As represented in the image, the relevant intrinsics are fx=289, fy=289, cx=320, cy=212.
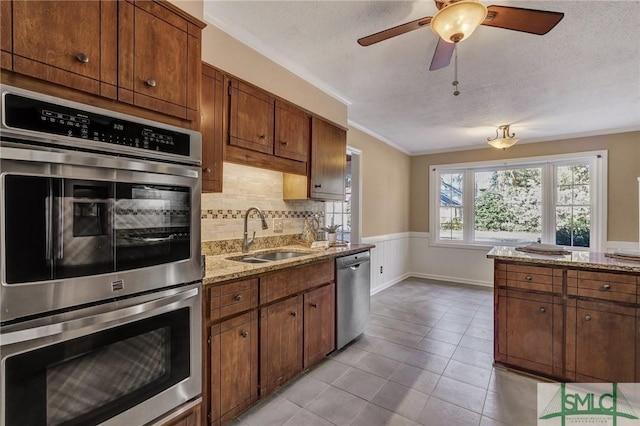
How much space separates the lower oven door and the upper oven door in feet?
0.23

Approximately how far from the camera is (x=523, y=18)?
59.4 inches

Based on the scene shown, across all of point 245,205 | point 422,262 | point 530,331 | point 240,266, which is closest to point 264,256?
point 245,205

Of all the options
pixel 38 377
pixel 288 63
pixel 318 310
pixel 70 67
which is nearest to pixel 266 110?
pixel 288 63

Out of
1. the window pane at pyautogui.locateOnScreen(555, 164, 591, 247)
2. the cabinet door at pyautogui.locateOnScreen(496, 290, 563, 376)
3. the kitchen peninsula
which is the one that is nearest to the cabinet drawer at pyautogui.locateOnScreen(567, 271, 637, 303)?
the kitchen peninsula

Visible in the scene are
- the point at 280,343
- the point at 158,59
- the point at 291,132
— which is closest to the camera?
the point at 158,59

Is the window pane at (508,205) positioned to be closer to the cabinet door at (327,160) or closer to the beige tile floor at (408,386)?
the beige tile floor at (408,386)

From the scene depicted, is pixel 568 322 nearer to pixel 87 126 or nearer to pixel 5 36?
pixel 87 126

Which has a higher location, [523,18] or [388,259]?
[523,18]

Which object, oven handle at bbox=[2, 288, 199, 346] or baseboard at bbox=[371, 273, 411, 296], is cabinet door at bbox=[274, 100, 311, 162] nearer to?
oven handle at bbox=[2, 288, 199, 346]

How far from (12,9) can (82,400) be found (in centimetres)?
132

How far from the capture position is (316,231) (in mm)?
3295

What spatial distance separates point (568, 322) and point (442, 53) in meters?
2.21

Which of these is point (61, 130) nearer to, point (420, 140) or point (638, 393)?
point (638, 393)

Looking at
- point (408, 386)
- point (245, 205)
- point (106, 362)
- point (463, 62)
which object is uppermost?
point (463, 62)
